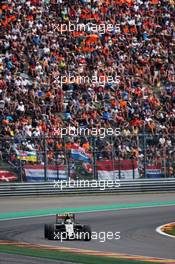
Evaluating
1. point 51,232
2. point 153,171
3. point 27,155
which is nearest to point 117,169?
point 153,171

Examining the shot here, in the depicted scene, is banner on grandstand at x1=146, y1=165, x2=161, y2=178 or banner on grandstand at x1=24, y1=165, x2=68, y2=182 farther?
banner on grandstand at x1=146, y1=165, x2=161, y2=178

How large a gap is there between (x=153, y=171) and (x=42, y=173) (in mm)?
4148

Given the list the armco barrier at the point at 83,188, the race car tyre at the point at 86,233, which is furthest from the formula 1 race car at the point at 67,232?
the armco barrier at the point at 83,188

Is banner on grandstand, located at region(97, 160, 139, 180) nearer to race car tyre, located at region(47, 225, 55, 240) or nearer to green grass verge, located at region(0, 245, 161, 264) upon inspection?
race car tyre, located at region(47, 225, 55, 240)

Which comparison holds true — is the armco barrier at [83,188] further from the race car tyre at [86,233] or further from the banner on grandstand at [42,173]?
the race car tyre at [86,233]

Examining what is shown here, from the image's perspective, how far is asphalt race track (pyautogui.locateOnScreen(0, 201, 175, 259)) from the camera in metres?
14.8

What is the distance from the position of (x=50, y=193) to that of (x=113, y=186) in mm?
2214

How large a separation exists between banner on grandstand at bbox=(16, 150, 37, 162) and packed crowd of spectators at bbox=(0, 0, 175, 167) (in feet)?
1.16

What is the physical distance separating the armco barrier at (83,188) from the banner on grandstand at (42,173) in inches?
8.8

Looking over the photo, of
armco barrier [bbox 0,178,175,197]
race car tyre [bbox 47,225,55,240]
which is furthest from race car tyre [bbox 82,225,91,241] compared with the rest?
armco barrier [bbox 0,178,175,197]

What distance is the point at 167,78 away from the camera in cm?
3731

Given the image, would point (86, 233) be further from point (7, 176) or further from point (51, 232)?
point (7, 176)

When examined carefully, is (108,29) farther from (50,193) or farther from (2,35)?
(50,193)

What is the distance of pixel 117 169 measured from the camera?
29609mm
